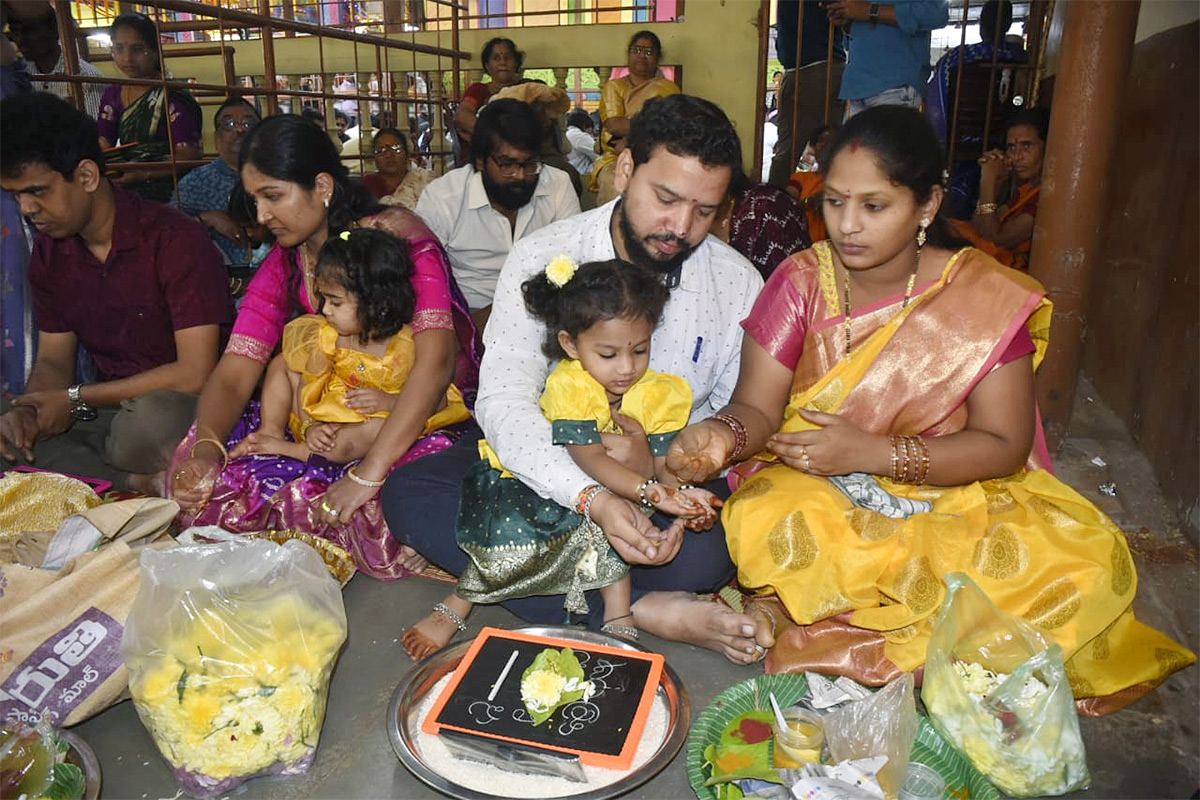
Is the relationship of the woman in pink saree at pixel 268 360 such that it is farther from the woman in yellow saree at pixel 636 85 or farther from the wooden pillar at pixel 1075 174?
the woman in yellow saree at pixel 636 85

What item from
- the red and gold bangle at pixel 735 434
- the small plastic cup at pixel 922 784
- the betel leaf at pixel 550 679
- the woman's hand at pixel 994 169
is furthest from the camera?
the woman's hand at pixel 994 169

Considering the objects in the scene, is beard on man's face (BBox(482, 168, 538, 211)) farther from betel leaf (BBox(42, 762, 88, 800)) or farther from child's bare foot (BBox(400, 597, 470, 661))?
betel leaf (BBox(42, 762, 88, 800))

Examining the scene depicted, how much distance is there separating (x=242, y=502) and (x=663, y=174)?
1720mm

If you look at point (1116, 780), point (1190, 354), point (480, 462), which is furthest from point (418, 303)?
point (1190, 354)

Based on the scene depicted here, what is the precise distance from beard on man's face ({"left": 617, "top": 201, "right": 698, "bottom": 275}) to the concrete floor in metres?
1.06

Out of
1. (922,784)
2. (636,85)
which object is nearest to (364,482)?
(922,784)

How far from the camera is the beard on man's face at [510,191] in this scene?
3.98 m

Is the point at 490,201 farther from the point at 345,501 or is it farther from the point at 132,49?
the point at 132,49

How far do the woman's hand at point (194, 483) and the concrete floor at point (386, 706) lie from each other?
1.93 ft

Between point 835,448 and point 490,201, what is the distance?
101 inches

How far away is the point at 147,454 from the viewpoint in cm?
310

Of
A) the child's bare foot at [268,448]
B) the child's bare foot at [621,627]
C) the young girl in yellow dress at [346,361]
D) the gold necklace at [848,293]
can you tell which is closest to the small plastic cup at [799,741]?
the child's bare foot at [621,627]

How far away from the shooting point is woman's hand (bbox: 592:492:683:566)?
2021mm

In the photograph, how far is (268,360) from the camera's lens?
2.98m
